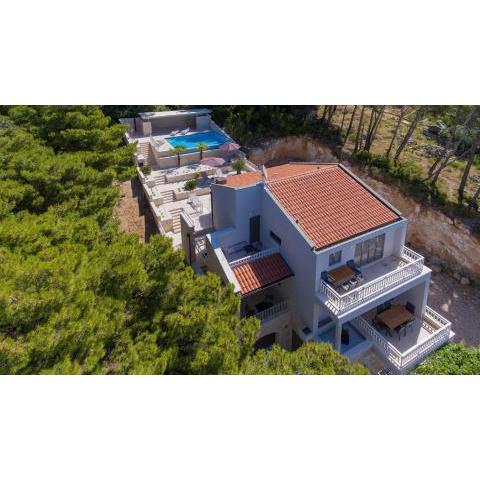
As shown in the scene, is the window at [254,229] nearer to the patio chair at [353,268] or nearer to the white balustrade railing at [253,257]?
the white balustrade railing at [253,257]

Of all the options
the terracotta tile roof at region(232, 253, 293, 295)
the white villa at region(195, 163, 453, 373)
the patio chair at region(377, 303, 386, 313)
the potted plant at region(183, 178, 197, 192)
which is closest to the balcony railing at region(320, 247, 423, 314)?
the white villa at region(195, 163, 453, 373)

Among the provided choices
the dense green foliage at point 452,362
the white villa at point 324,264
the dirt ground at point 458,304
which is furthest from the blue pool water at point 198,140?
the dense green foliage at point 452,362

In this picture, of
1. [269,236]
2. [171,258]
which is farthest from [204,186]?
[171,258]

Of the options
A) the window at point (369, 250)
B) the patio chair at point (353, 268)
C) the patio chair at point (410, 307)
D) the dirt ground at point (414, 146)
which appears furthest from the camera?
the dirt ground at point (414, 146)

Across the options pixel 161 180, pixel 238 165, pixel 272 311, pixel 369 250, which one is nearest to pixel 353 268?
pixel 369 250

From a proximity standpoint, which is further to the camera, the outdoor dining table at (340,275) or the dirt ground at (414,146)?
the dirt ground at (414,146)

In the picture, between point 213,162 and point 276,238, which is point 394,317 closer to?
point 276,238
